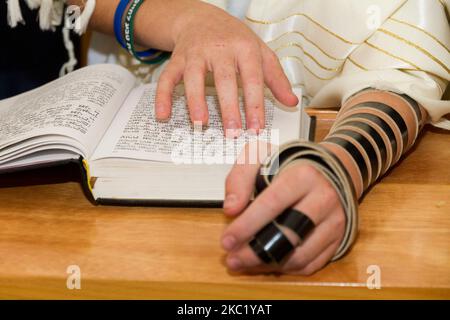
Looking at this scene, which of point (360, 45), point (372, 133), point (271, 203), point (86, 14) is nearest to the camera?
point (271, 203)

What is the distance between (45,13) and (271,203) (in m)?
0.62

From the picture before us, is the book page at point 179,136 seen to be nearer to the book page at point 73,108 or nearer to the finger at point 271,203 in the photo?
the book page at point 73,108

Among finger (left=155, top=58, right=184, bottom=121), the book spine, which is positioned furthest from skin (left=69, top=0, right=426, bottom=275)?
the book spine

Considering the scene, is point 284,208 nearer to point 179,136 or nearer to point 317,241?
point 317,241

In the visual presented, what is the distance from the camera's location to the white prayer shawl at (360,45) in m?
0.74

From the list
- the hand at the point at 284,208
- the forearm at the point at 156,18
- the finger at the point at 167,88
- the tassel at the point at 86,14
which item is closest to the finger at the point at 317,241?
the hand at the point at 284,208

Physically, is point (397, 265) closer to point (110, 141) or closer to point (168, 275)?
point (168, 275)

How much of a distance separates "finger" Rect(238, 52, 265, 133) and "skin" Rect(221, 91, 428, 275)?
0.13 metres

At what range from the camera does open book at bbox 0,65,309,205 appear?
632 mm

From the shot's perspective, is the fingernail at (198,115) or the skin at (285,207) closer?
the skin at (285,207)

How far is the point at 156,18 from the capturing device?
0.89 m

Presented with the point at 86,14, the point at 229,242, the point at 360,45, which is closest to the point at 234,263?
the point at 229,242

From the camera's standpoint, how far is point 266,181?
525 millimetres

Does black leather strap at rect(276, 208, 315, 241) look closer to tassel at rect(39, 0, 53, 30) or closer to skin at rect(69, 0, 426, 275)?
skin at rect(69, 0, 426, 275)
